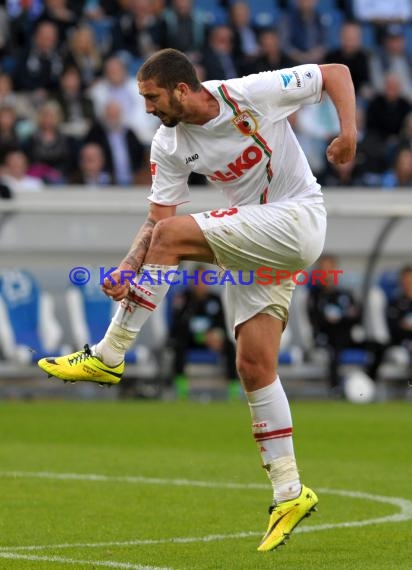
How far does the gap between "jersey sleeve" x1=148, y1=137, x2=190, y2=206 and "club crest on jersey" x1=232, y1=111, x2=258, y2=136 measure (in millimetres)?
401

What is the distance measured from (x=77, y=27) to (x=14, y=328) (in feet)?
16.8

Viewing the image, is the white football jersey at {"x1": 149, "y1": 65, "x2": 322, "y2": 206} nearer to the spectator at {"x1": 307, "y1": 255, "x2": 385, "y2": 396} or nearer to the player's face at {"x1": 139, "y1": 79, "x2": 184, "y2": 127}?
the player's face at {"x1": 139, "y1": 79, "x2": 184, "y2": 127}

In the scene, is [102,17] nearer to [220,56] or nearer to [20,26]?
[20,26]

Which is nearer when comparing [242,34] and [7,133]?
[7,133]

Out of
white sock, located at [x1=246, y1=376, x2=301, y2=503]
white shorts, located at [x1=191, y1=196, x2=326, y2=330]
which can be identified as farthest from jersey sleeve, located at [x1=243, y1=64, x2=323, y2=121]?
white sock, located at [x1=246, y1=376, x2=301, y2=503]

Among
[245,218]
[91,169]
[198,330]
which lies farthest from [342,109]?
[91,169]

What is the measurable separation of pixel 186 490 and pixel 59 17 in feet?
39.7

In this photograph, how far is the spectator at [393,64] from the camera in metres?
22.3

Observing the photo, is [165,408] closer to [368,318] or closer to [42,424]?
[42,424]

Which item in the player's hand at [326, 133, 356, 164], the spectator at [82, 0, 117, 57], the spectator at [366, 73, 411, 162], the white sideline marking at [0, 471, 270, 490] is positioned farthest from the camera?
the spectator at [82, 0, 117, 57]

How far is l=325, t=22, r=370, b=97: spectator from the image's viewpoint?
20938 millimetres

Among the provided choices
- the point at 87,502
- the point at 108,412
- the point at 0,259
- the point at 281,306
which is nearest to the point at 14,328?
the point at 0,259

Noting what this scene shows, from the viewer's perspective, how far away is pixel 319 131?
1983 centimetres

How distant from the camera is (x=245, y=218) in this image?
689cm
